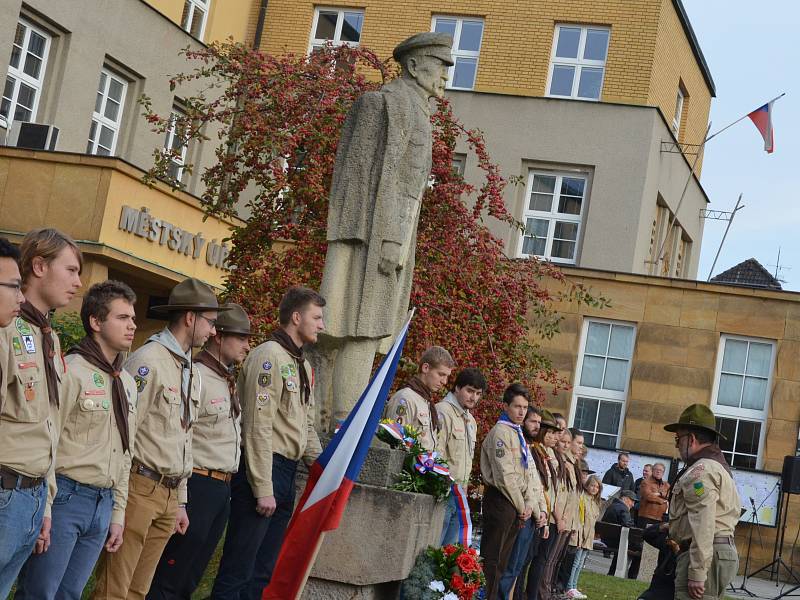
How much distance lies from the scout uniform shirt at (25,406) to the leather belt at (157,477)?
4.05ft

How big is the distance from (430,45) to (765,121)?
2128 centimetres

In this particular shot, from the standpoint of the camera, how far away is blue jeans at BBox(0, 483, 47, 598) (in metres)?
5.03

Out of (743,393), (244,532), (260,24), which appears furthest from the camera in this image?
(260,24)

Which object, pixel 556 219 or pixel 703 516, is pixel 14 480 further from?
pixel 556 219

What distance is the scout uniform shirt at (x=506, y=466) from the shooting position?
1134cm

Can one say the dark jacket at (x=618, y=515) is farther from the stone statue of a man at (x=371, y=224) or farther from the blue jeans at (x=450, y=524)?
the stone statue of a man at (x=371, y=224)

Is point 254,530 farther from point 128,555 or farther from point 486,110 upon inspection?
point 486,110

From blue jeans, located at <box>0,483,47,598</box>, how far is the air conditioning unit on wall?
18151 mm

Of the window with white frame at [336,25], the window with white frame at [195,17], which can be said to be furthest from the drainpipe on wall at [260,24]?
the window with white frame at [195,17]

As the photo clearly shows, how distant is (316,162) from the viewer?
14898 mm

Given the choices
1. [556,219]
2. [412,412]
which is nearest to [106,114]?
[556,219]

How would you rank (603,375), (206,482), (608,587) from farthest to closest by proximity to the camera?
(603,375) < (608,587) < (206,482)

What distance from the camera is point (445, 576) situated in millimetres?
8977

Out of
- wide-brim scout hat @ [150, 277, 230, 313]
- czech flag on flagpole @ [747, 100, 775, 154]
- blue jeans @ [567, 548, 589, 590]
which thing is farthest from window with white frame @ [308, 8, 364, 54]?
wide-brim scout hat @ [150, 277, 230, 313]
